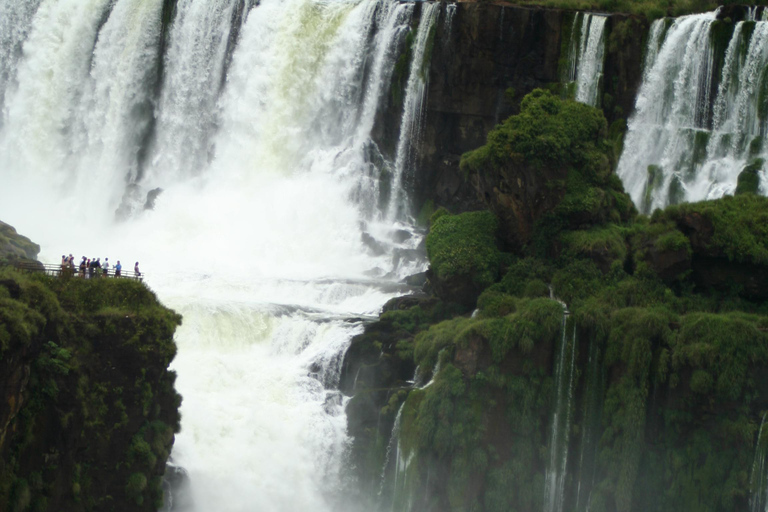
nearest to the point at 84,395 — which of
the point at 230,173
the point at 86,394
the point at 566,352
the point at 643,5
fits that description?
the point at 86,394

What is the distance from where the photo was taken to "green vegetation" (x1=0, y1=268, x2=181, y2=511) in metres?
24.5

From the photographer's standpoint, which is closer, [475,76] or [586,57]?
[586,57]

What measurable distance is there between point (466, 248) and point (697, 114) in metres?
12.0

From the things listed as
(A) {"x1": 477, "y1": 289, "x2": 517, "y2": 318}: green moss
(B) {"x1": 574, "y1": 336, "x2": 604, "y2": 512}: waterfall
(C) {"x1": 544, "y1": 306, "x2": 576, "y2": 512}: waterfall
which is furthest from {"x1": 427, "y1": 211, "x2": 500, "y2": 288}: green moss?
(B) {"x1": 574, "y1": 336, "x2": 604, "y2": 512}: waterfall

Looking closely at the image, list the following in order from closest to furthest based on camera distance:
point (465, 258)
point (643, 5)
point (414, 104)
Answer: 1. point (465, 258)
2. point (643, 5)
3. point (414, 104)

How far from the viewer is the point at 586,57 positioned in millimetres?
44000

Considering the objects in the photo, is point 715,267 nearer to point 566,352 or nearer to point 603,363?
point 603,363

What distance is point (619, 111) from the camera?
43094 millimetres

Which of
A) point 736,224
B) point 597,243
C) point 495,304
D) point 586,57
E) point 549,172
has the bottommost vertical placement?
point 495,304

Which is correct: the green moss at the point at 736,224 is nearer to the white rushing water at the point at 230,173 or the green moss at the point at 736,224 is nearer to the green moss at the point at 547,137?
the green moss at the point at 547,137

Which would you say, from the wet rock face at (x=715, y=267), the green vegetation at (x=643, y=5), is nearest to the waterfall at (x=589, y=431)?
the wet rock face at (x=715, y=267)

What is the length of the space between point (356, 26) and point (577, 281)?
69.9ft

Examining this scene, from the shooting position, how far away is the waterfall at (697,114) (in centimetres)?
3897

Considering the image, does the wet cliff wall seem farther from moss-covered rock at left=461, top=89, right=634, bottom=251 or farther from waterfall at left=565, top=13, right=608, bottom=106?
moss-covered rock at left=461, top=89, right=634, bottom=251
